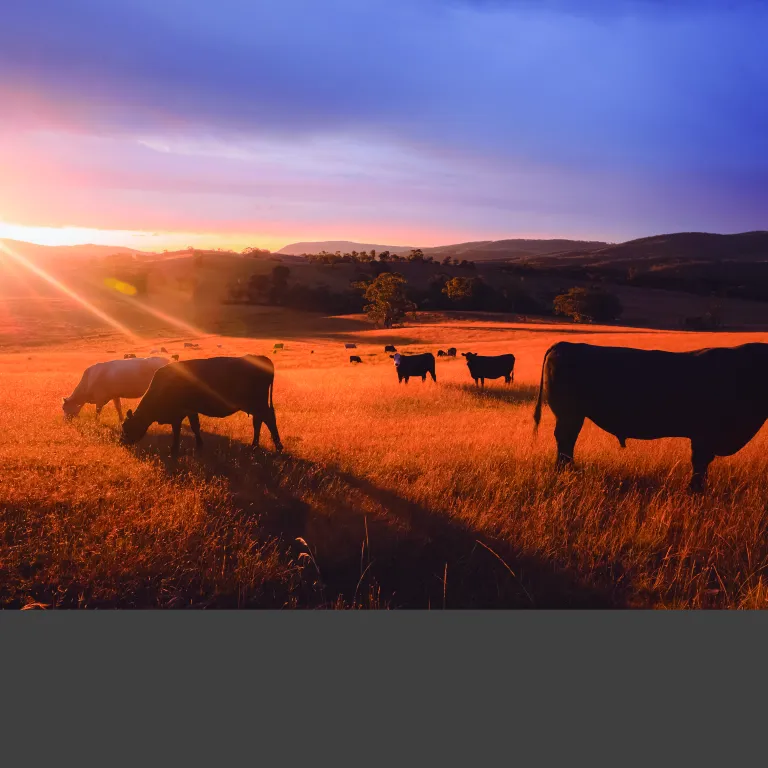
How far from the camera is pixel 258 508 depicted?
4512mm

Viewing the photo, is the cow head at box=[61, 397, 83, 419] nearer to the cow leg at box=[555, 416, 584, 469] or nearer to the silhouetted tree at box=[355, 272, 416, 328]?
the cow leg at box=[555, 416, 584, 469]

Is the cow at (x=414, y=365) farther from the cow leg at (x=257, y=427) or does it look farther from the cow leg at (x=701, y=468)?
the cow leg at (x=701, y=468)

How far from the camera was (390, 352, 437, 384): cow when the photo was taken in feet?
58.0

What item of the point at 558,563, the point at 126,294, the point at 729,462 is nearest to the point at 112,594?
the point at 558,563

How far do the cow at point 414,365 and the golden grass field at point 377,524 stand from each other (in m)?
10.9

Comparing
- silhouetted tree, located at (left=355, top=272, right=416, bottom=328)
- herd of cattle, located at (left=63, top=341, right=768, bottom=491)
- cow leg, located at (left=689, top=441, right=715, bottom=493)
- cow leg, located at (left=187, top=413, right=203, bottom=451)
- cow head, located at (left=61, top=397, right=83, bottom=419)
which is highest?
silhouetted tree, located at (left=355, top=272, right=416, bottom=328)

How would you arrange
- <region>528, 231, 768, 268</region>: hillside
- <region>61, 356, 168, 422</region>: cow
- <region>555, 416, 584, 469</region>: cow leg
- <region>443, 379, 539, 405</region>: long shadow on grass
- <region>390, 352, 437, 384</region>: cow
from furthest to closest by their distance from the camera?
<region>528, 231, 768, 268</region>: hillside
<region>390, 352, 437, 384</region>: cow
<region>443, 379, 539, 405</region>: long shadow on grass
<region>61, 356, 168, 422</region>: cow
<region>555, 416, 584, 469</region>: cow leg

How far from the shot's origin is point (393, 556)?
158 inches

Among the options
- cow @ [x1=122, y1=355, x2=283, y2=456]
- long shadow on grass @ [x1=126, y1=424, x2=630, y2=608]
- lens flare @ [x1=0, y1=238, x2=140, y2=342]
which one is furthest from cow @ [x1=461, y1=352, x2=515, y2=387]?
lens flare @ [x1=0, y1=238, x2=140, y2=342]

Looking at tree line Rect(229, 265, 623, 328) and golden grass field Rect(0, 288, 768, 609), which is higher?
→ tree line Rect(229, 265, 623, 328)

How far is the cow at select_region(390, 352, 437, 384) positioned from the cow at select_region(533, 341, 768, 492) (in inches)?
466

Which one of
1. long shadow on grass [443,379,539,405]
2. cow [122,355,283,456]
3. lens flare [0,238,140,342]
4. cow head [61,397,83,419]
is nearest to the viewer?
cow [122,355,283,456]

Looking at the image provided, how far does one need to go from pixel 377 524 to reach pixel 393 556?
0.37 meters

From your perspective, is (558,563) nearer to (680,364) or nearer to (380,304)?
(680,364)
